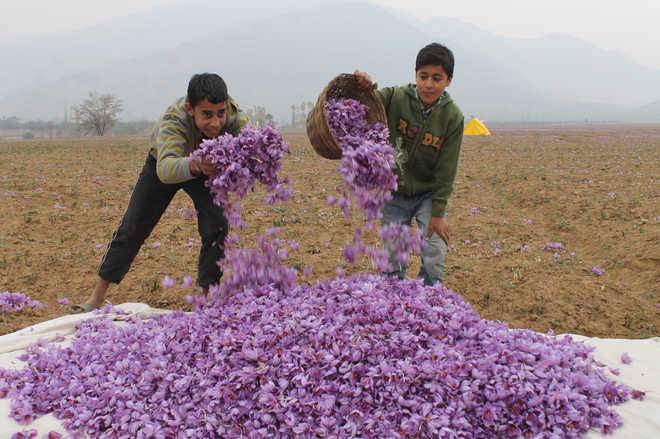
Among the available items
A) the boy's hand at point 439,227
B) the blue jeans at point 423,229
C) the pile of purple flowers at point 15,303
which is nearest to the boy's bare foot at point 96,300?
the pile of purple flowers at point 15,303

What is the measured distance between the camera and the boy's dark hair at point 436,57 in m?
4.78

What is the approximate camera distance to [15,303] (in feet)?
21.8

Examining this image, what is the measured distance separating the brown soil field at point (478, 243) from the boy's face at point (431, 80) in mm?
3168

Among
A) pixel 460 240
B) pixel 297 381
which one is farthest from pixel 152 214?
pixel 460 240

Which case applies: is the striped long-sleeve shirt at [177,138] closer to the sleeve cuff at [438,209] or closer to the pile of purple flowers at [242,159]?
the pile of purple flowers at [242,159]

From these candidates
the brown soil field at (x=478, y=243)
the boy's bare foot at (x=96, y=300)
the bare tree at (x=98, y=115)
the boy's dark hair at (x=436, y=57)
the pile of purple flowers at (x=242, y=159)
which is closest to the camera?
the pile of purple flowers at (x=242, y=159)

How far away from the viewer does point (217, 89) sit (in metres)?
4.46

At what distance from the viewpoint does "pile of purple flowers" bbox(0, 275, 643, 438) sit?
11.5 feet

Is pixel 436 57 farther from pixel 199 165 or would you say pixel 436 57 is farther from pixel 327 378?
pixel 327 378

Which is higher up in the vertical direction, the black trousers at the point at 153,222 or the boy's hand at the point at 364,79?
the boy's hand at the point at 364,79

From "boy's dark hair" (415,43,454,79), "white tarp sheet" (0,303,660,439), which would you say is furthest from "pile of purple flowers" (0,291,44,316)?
"boy's dark hair" (415,43,454,79)

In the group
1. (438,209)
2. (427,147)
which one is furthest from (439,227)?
(427,147)

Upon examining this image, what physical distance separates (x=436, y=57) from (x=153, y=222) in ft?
11.8

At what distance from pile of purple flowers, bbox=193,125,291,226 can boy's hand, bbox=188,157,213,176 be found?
0.12 feet
